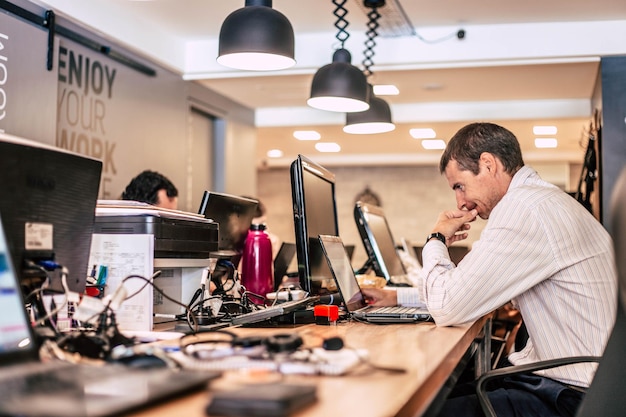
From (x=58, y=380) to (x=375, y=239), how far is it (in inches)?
101

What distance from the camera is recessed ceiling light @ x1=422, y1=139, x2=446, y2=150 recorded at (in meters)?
10.5

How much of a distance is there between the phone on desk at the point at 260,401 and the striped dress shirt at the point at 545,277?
1.16 metres

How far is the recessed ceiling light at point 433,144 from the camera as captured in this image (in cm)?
1052

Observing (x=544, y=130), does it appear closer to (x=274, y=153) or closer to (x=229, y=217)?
(x=274, y=153)

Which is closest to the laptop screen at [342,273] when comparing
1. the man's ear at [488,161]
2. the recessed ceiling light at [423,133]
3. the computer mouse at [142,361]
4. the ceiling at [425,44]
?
Result: the man's ear at [488,161]

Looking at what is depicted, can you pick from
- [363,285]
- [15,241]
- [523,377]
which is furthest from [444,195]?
[15,241]

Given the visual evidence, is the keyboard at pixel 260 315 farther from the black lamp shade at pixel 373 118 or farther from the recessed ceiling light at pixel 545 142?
the recessed ceiling light at pixel 545 142

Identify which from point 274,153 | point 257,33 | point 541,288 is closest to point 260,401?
point 541,288

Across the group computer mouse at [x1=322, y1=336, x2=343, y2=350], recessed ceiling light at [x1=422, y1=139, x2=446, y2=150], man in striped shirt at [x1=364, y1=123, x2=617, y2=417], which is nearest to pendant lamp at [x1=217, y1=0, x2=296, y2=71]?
man in striped shirt at [x1=364, y1=123, x2=617, y2=417]

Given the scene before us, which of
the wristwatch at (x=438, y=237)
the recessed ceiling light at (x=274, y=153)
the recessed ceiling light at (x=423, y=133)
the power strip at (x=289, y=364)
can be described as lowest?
the power strip at (x=289, y=364)

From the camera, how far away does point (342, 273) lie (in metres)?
2.53

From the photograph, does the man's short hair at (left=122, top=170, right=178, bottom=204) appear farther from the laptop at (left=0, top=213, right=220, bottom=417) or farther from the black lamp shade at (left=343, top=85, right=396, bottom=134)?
the laptop at (left=0, top=213, right=220, bottom=417)

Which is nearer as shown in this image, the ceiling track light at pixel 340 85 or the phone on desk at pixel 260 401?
the phone on desk at pixel 260 401

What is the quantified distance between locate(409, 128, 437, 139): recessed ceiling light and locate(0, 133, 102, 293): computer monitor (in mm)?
8049
